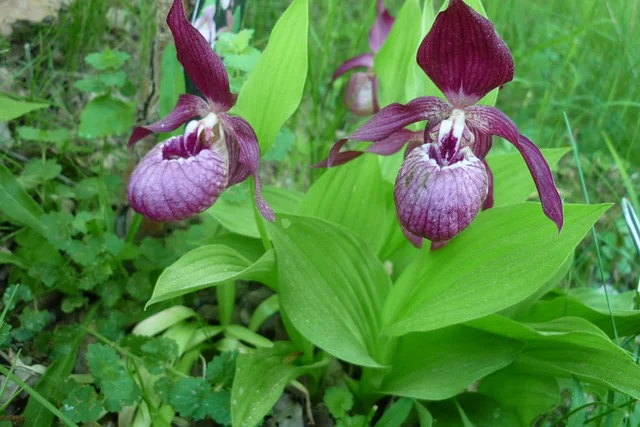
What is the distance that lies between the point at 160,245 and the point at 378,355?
0.60 metres

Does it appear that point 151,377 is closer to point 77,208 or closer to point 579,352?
point 77,208

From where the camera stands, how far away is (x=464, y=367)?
1.13 meters

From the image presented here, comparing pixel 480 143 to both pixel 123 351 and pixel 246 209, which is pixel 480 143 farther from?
pixel 123 351

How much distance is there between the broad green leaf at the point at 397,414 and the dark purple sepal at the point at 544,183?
0.50 m

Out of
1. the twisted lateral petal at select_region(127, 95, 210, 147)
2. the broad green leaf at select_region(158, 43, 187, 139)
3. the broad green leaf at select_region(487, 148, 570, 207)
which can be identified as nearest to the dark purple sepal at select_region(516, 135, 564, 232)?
the broad green leaf at select_region(487, 148, 570, 207)

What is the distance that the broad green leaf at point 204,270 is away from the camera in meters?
1.01

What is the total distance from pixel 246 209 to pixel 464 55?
0.72 metres

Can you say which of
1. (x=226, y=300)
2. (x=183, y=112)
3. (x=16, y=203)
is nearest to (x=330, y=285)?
(x=226, y=300)

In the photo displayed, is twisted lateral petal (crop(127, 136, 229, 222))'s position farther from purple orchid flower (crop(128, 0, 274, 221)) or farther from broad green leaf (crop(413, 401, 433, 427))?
broad green leaf (crop(413, 401, 433, 427))

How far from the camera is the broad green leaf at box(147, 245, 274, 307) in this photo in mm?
1015

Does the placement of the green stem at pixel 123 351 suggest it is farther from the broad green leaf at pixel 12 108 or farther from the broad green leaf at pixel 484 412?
the broad green leaf at pixel 484 412

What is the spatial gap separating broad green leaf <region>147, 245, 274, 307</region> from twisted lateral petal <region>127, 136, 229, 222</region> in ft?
0.41

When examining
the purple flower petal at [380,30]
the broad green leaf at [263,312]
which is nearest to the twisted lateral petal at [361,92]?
the purple flower petal at [380,30]

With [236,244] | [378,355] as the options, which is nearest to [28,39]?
[236,244]
